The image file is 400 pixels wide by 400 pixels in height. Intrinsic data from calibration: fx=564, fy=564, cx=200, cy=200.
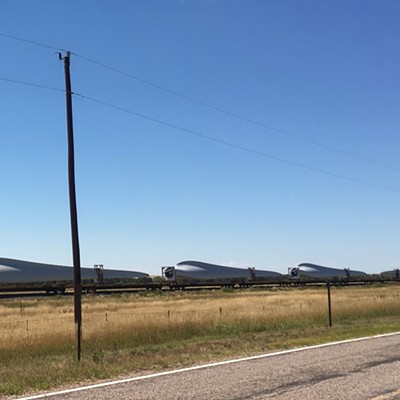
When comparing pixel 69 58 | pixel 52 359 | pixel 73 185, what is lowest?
pixel 52 359

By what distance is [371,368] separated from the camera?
998 cm

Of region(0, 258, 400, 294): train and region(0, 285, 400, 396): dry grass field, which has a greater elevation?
region(0, 258, 400, 294): train

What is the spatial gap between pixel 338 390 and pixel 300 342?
6.23 metres

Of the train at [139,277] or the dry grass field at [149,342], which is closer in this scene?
the dry grass field at [149,342]

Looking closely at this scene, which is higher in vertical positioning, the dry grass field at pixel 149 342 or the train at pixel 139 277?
the train at pixel 139 277

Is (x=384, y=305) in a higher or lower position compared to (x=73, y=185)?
lower

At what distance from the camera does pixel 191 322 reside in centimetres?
1923

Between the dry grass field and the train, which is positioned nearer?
the dry grass field

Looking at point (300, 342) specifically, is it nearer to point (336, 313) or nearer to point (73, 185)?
point (73, 185)

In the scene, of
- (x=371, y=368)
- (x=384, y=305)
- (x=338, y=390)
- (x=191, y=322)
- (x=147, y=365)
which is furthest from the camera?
(x=384, y=305)

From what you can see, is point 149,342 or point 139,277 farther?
point 139,277

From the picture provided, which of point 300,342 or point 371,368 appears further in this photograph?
point 300,342

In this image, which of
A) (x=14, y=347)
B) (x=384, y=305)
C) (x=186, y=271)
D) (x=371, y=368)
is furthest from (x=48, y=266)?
(x=371, y=368)

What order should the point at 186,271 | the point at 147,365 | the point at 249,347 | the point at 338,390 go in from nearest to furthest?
1. the point at 338,390
2. the point at 147,365
3. the point at 249,347
4. the point at 186,271
